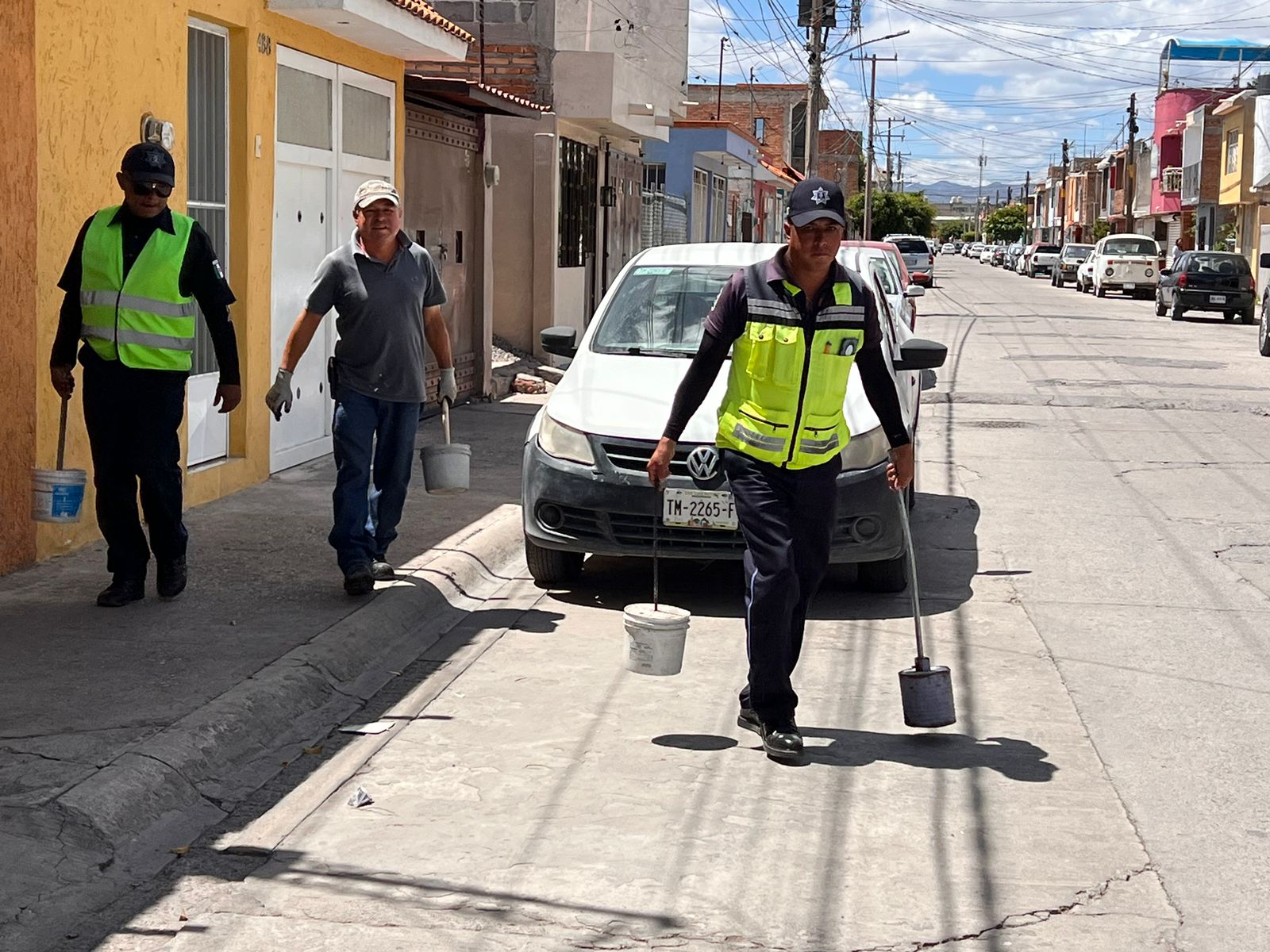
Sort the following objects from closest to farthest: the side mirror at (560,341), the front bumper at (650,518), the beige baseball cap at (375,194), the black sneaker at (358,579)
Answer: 1. the beige baseball cap at (375,194)
2. the black sneaker at (358,579)
3. the front bumper at (650,518)
4. the side mirror at (560,341)

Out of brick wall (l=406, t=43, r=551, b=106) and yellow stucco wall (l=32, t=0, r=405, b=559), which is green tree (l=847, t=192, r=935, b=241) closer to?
brick wall (l=406, t=43, r=551, b=106)

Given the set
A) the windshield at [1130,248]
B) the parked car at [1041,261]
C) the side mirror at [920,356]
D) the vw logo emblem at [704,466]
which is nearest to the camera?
the vw logo emblem at [704,466]

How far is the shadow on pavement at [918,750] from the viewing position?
579 cm

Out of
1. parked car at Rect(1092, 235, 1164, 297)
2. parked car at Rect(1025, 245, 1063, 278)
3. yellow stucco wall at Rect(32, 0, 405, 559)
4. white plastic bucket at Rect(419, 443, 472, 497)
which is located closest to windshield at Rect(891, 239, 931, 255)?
parked car at Rect(1092, 235, 1164, 297)

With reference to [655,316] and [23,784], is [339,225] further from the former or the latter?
[23,784]

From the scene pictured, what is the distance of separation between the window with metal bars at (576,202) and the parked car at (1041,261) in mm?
58066

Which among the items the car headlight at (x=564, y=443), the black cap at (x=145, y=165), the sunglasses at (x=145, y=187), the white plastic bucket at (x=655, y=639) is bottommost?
the white plastic bucket at (x=655, y=639)

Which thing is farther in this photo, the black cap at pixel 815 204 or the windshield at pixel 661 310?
the windshield at pixel 661 310

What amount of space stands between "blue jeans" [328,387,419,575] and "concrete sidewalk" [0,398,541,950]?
0.26 metres

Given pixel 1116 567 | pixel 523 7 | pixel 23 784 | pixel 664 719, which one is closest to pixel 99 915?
pixel 23 784

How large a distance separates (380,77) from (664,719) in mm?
9152

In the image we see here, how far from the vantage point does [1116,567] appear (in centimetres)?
947

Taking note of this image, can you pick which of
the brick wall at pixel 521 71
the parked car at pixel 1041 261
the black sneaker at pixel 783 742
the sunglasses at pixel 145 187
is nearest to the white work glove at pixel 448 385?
the sunglasses at pixel 145 187

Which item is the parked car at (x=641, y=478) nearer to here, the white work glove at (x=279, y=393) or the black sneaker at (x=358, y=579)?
the black sneaker at (x=358, y=579)
